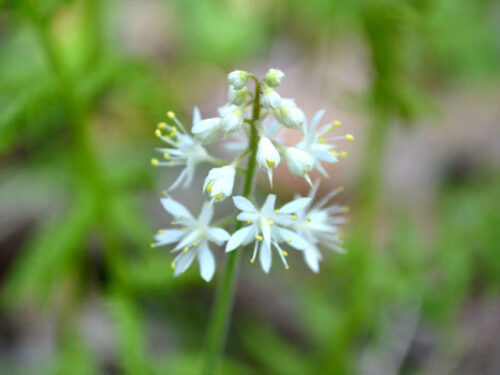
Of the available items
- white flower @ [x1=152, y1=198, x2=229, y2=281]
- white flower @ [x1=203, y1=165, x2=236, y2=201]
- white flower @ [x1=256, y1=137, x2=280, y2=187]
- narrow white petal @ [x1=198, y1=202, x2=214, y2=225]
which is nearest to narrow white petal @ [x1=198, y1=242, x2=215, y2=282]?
white flower @ [x1=152, y1=198, x2=229, y2=281]

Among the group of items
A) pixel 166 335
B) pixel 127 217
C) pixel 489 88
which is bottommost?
pixel 166 335

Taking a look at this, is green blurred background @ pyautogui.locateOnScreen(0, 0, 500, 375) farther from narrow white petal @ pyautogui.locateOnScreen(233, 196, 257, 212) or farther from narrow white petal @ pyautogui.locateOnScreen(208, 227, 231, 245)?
narrow white petal @ pyautogui.locateOnScreen(233, 196, 257, 212)

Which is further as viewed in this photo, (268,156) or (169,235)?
(169,235)

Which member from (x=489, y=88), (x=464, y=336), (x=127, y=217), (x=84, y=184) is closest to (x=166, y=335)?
(x=127, y=217)

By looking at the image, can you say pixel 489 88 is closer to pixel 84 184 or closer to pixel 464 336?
pixel 464 336

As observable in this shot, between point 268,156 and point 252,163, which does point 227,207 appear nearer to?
point 252,163

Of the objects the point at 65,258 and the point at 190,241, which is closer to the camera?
the point at 190,241

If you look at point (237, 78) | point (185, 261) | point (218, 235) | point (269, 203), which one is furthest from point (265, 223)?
point (237, 78)
